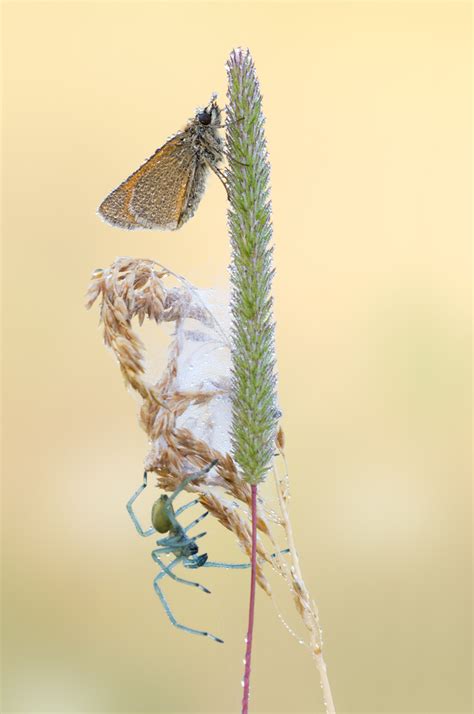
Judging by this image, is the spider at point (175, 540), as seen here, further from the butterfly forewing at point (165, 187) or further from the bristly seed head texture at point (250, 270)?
the butterfly forewing at point (165, 187)

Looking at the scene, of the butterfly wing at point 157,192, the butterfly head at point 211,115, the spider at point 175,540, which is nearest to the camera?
the spider at point 175,540

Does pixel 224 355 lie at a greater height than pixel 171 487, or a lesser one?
greater

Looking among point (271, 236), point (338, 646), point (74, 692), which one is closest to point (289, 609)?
point (338, 646)

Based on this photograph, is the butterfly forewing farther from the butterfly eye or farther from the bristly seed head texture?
the bristly seed head texture

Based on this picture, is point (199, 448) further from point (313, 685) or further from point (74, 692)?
point (74, 692)

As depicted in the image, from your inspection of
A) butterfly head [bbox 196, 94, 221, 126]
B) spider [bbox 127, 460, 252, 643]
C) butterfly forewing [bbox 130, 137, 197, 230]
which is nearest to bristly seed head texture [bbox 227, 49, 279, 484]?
spider [bbox 127, 460, 252, 643]

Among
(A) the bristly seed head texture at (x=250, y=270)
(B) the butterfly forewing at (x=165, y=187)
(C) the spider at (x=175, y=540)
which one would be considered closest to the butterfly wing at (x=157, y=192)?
(B) the butterfly forewing at (x=165, y=187)

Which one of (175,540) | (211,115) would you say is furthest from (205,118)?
(175,540)
